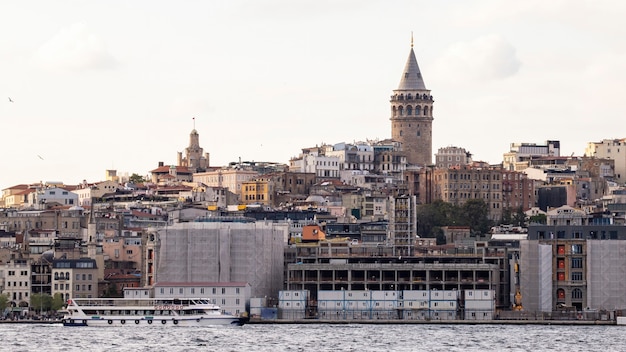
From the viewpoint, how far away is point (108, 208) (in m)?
189

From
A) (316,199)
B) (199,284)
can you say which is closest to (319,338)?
(199,284)

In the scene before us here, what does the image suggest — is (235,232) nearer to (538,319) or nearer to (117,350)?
(538,319)

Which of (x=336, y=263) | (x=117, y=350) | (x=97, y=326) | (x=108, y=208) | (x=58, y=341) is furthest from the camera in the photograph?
(x=108, y=208)

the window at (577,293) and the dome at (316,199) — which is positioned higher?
the dome at (316,199)

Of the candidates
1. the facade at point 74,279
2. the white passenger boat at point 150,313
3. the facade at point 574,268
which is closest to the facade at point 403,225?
the facade at point 574,268

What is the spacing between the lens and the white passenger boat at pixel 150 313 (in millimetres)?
123250

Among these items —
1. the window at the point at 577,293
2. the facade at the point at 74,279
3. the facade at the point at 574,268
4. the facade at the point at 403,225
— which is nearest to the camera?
the facade at the point at 574,268

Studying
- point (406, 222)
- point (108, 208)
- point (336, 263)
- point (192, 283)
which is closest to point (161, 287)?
point (192, 283)

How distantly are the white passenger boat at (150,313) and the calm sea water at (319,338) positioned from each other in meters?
1.48

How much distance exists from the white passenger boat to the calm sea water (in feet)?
4.84

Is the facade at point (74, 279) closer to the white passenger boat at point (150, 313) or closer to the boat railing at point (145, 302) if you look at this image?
the boat railing at point (145, 302)

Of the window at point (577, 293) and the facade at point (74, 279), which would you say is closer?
the window at point (577, 293)

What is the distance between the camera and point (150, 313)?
125188mm

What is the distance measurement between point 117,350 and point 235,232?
102 feet
